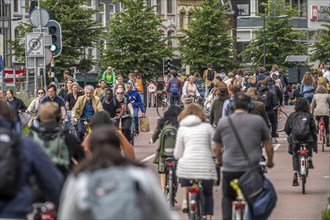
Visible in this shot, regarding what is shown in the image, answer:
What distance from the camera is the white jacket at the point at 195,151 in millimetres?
15422

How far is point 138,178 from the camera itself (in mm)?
7723

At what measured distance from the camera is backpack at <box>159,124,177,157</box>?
1834 cm

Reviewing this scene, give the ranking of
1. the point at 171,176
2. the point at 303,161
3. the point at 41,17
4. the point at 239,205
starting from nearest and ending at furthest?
the point at 239,205 → the point at 171,176 → the point at 303,161 → the point at 41,17

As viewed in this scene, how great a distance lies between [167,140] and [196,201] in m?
2.95

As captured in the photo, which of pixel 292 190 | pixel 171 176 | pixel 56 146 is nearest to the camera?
pixel 56 146

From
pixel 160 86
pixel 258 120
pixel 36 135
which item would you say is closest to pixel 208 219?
pixel 258 120

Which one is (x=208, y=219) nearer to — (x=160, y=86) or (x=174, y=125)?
(x=174, y=125)

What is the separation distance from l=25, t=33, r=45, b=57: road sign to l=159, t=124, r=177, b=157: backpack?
13.2 meters

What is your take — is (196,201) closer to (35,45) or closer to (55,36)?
(35,45)

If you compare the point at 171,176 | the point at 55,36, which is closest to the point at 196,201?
the point at 171,176

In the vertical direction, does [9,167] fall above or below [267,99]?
above

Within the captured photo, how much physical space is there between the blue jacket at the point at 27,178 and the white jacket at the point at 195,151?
6.31 m

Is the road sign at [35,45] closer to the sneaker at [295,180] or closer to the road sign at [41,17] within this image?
the road sign at [41,17]

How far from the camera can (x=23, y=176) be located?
8.74 m
